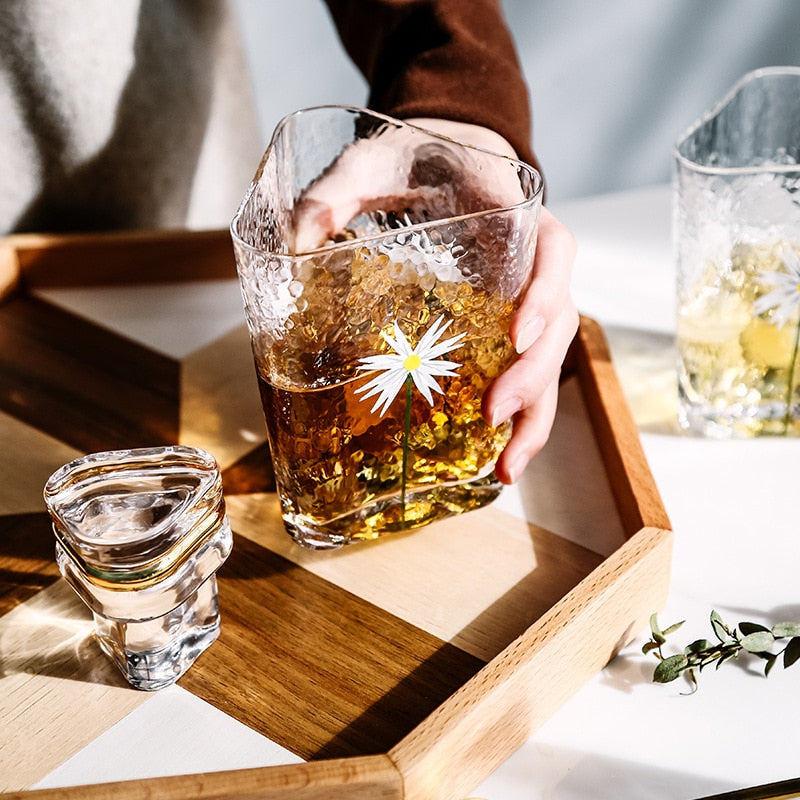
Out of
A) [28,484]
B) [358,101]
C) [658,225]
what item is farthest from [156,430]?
[358,101]

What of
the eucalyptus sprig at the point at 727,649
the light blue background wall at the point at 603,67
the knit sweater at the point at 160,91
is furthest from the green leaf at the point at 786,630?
the light blue background wall at the point at 603,67

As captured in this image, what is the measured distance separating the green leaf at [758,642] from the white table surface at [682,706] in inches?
0.4

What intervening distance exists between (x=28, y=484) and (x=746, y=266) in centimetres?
38

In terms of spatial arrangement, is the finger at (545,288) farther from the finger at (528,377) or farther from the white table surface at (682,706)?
the white table surface at (682,706)

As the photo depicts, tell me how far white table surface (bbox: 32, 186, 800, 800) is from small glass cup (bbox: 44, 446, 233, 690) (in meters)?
0.02

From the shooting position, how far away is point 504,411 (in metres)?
0.44

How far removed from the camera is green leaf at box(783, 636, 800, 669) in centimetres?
40

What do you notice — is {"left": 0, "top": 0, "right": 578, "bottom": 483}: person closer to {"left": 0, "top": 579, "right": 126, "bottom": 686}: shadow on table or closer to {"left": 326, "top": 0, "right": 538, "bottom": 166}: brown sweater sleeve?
{"left": 326, "top": 0, "right": 538, "bottom": 166}: brown sweater sleeve

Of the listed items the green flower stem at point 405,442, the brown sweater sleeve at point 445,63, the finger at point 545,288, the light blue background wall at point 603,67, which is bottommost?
the light blue background wall at point 603,67

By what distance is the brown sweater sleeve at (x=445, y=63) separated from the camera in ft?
2.02

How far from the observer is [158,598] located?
372mm

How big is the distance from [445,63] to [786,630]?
413 millimetres

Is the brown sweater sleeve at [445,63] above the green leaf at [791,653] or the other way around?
above

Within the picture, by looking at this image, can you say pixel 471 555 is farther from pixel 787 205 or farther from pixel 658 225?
pixel 658 225
